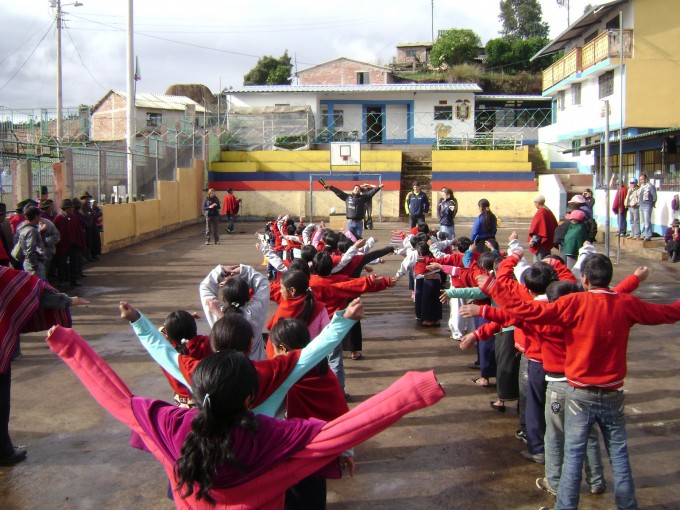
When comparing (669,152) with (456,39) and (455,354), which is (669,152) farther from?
(456,39)

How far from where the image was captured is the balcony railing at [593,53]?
82.9 ft

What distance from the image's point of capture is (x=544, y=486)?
436 cm

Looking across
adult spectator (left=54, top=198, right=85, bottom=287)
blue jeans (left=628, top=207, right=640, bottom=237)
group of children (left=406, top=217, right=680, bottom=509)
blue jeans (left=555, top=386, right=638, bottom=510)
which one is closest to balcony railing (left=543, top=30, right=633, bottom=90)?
blue jeans (left=628, top=207, right=640, bottom=237)

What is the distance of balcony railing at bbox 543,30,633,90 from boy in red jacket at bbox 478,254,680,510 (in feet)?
81.0

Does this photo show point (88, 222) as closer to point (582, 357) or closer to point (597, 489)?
point (597, 489)

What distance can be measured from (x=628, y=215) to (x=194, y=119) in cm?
1726

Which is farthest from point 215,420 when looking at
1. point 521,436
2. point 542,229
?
point 542,229

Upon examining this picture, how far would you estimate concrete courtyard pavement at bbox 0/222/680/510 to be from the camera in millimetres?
4312

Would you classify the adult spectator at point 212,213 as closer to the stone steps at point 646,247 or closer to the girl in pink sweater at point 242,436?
the stone steps at point 646,247

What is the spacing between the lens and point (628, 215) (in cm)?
2019

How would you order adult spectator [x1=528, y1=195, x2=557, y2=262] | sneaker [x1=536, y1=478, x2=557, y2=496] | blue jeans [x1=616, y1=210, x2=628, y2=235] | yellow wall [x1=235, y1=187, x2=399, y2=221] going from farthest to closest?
yellow wall [x1=235, y1=187, x2=399, y2=221], blue jeans [x1=616, y1=210, x2=628, y2=235], adult spectator [x1=528, y1=195, x2=557, y2=262], sneaker [x1=536, y1=478, x2=557, y2=496]

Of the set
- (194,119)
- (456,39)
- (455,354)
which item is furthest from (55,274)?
(456,39)

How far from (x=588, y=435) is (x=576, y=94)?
30325 mm

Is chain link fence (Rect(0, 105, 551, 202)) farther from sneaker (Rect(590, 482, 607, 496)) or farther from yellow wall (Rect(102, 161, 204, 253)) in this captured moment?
sneaker (Rect(590, 482, 607, 496))
